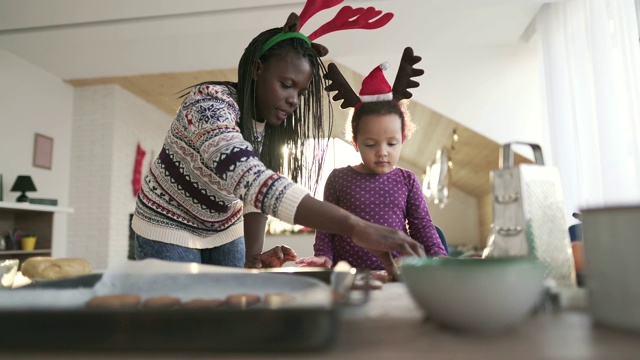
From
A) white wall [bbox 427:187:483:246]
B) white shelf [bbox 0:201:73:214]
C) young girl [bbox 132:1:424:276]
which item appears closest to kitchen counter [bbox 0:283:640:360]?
young girl [bbox 132:1:424:276]

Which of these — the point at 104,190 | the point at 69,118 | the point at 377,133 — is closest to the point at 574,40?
the point at 377,133

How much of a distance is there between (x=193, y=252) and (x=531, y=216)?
2.86ft

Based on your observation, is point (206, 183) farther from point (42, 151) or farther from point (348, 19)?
point (42, 151)

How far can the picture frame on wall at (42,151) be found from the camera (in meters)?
4.63

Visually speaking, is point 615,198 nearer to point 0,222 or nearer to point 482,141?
point 482,141

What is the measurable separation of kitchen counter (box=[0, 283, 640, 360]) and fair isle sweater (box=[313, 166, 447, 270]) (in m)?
0.81

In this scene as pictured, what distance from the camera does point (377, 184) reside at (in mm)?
1346

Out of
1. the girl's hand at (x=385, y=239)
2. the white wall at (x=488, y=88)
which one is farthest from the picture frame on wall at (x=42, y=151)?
the girl's hand at (x=385, y=239)

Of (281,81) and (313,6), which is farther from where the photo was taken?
(313,6)

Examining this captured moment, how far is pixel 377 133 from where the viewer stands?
1.28 metres

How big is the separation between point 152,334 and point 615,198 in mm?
2886

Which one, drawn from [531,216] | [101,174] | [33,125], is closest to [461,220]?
[101,174]

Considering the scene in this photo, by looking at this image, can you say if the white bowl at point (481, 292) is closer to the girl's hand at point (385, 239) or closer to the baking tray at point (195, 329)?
Result: the baking tray at point (195, 329)

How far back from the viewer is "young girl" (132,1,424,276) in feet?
3.17
